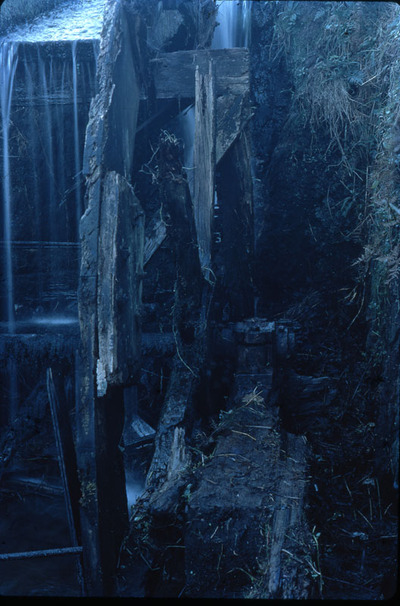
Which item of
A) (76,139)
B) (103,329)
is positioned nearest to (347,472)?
(103,329)

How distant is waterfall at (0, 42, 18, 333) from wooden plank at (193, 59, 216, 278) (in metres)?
3.58

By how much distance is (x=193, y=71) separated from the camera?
146 inches

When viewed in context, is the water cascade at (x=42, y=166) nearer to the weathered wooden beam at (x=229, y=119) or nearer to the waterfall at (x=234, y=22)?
the waterfall at (x=234, y=22)

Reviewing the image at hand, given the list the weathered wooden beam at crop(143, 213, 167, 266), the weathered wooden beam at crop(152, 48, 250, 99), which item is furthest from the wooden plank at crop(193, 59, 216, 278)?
the weathered wooden beam at crop(143, 213, 167, 266)

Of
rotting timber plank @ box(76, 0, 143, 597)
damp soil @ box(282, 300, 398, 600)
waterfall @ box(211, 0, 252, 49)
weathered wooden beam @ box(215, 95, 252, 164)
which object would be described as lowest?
damp soil @ box(282, 300, 398, 600)

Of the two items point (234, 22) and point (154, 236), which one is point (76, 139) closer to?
point (234, 22)

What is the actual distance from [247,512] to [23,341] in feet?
12.0

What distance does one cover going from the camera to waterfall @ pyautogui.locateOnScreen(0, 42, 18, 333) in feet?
21.9

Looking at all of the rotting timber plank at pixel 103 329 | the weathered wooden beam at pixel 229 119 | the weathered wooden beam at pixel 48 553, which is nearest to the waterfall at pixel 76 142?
the weathered wooden beam at pixel 229 119

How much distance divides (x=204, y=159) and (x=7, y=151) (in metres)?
4.38

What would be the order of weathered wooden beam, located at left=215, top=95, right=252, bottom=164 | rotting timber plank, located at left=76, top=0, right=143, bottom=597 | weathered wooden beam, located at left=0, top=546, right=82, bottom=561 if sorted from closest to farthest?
rotting timber plank, located at left=76, top=0, right=143, bottom=597
weathered wooden beam, located at left=0, top=546, right=82, bottom=561
weathered wooden beam, located at left=215, top=95, right=252, bottom=164

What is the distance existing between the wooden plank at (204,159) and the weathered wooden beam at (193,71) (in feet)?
0.23

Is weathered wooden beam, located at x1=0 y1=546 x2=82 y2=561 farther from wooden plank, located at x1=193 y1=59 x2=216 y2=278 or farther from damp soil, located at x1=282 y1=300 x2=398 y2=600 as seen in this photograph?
wooden plank, located at x1=193 y1=59 x2=216 y2=278

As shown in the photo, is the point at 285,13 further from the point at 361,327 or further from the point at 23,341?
the point at 23,341
